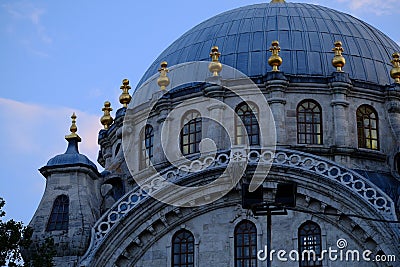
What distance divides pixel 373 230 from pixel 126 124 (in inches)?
553

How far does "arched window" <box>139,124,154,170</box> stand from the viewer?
44.7m

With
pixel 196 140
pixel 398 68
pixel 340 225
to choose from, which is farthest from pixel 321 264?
pixel 398 68

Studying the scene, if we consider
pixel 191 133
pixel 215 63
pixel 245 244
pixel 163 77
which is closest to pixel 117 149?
pixel 163 77

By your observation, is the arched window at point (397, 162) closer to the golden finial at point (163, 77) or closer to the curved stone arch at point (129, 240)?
the curved stone arch at point (129, 240)

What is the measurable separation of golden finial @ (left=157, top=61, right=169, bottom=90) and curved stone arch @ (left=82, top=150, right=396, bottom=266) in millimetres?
6879

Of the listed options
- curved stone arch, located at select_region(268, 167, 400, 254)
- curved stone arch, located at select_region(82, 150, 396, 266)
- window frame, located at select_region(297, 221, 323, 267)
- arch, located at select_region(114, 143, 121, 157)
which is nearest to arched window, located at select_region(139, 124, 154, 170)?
arch, located at select_region(114, 143, 121, 157)

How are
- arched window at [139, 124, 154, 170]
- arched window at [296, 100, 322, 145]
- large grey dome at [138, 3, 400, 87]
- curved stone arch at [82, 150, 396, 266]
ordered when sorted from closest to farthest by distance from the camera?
curved stone arch at [82, 150, 396, 266]
arched window at [296, 100, 322, 145]
arched window at [139, 124, 154, 170]
large grey dome at [138, 3, 400, 87]

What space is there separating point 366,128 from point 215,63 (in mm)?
6938

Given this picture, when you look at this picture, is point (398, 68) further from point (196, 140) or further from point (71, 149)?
point (71, 149)

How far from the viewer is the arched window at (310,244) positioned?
123 feet

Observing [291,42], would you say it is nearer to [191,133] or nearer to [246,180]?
[191,133]

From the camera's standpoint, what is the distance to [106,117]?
163 ft

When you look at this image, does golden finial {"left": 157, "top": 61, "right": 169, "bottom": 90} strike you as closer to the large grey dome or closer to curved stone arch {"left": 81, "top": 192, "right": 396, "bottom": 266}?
the large grey dome

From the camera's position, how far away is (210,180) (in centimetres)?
3875
